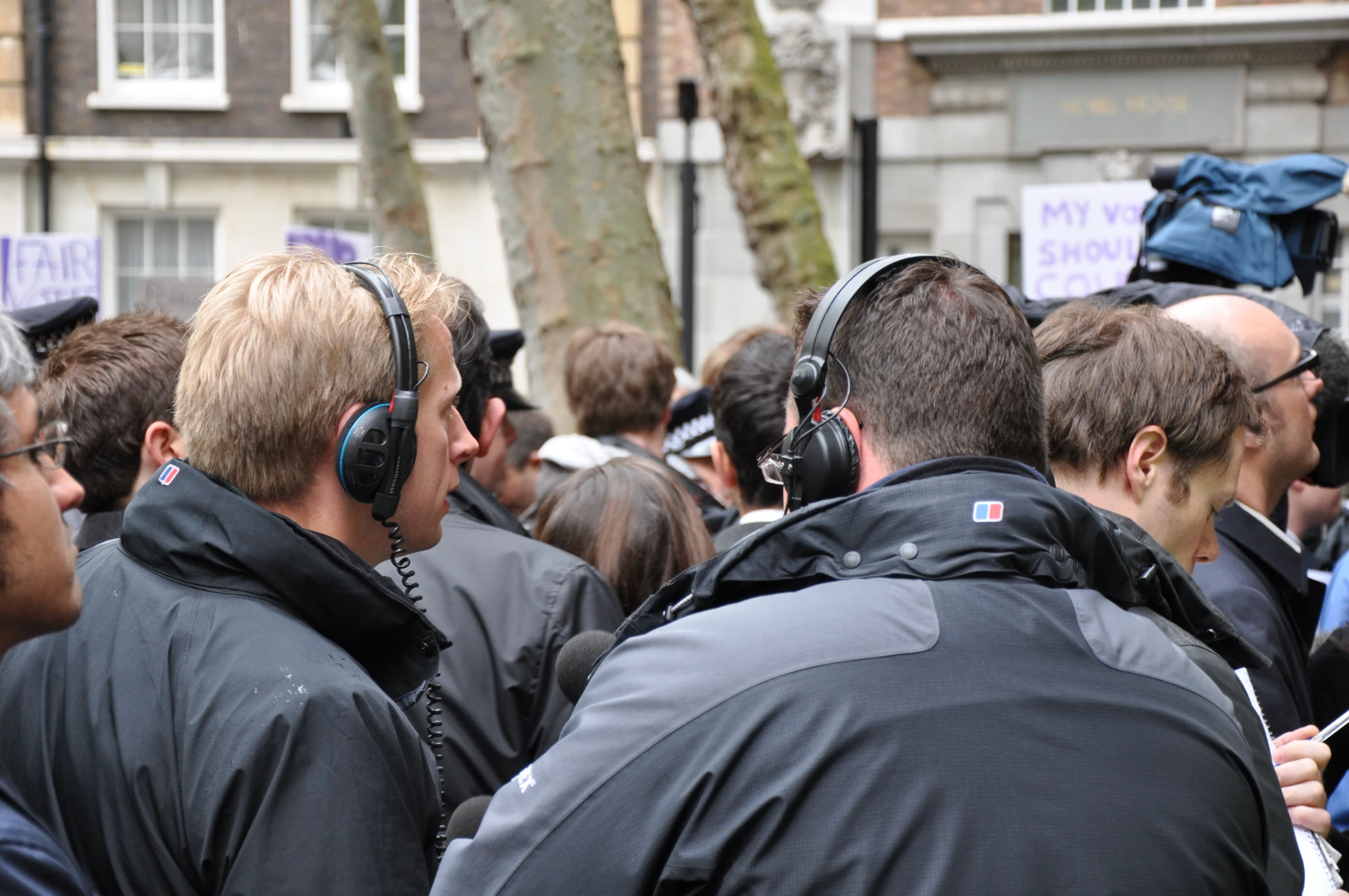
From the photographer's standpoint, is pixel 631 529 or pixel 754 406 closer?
pixel 631 529

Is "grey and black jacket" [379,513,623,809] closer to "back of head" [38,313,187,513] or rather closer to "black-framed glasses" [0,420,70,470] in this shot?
"back of head" [38,313,187,513]

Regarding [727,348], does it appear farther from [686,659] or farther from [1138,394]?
[686,659]

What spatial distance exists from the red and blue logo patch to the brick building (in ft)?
45.7

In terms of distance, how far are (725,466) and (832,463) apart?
1994 millimetres

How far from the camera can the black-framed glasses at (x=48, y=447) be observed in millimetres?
1467

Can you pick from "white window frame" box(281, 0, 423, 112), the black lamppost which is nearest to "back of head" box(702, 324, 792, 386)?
the black lamppost

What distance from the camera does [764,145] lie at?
8.73 metres

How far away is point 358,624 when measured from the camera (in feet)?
5.68

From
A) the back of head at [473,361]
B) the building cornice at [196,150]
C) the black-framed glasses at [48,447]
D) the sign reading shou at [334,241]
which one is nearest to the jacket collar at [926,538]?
the black-framed glasses at [48,447]

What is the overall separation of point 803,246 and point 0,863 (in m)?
7.71

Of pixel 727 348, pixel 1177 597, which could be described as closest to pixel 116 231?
pixel 727 348

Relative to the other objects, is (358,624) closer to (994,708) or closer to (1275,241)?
(994,708)

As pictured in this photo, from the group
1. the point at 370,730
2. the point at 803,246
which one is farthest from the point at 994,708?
the point at 803,246

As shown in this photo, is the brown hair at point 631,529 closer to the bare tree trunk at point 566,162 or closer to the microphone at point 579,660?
the microphone at point 579,660
